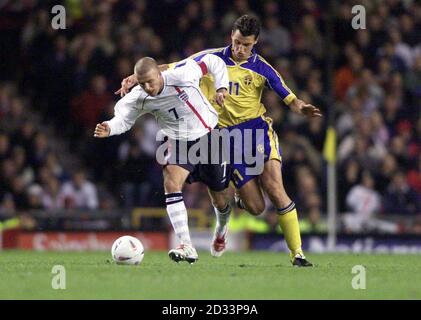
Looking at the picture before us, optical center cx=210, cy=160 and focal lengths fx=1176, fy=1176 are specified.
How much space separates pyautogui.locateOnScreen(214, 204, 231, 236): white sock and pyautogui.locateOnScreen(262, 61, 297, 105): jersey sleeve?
5.45 feet

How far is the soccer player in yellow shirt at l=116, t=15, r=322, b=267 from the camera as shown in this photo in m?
11.1

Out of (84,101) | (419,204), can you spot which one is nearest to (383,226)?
(419,204)

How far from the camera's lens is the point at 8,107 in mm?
19125

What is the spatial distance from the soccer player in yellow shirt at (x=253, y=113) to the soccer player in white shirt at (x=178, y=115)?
0.19m

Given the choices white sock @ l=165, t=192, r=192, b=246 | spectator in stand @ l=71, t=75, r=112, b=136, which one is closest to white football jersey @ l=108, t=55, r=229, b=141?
white sock @ l=165, t=192, r=192, b=246

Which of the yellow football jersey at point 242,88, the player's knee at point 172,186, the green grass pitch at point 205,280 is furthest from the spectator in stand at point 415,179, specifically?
the player's knee at point 172,186

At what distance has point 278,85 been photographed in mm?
11461

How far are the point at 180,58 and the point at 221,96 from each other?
8.21m

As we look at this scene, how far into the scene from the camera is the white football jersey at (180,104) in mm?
10922

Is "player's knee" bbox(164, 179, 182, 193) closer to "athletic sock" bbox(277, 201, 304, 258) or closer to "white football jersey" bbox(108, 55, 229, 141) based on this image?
"white football jersey" bbox(108, 55, 229, 141)
